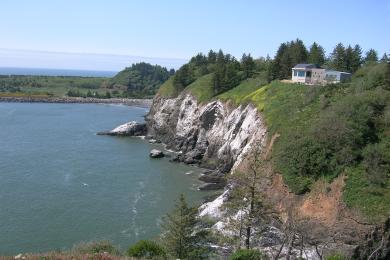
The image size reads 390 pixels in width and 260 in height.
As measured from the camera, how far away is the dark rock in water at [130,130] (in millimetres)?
89625

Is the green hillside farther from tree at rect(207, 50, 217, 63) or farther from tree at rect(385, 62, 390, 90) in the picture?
tree at rect(207, 50, 217, 63)

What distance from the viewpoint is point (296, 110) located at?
53.7 meters

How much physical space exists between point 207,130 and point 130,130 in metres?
21.9

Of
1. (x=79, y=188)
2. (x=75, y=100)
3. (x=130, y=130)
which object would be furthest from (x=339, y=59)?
(x=75, y=100)

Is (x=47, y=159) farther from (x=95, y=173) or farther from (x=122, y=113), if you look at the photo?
(x=122, y=113)

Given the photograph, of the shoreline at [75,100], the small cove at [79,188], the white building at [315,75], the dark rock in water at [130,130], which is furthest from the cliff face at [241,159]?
the shoreline at [75,100]

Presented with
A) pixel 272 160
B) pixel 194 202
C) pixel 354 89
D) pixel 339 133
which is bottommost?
pixel 194 202

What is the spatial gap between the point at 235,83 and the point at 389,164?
153 feet

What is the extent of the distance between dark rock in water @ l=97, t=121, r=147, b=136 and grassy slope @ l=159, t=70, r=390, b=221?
1255 centimetres

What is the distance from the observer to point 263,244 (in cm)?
3334

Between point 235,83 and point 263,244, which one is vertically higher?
point 235,83

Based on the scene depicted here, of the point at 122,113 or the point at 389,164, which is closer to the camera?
the point at 389,164

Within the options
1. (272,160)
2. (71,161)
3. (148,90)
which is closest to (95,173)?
(71,161)

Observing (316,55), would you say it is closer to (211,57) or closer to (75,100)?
(211,57)
